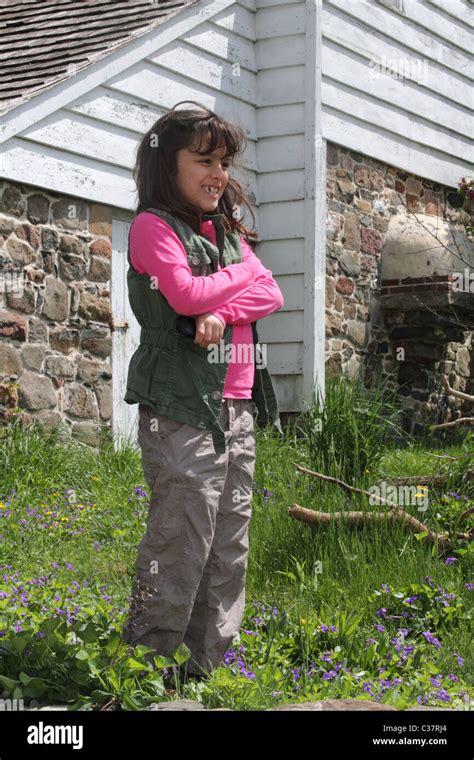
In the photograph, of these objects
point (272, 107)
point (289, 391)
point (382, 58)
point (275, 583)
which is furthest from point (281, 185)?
point (275, 583)

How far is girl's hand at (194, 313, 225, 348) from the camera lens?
123 inches

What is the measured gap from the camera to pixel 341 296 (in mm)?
8523

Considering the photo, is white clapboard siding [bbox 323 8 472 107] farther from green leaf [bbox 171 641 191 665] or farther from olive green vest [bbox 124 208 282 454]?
green leaf [bbox 171 641 191 665]

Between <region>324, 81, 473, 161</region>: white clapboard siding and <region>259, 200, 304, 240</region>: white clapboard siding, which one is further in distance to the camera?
<region>324, 81, 473, 161</region>: white clapboard siding

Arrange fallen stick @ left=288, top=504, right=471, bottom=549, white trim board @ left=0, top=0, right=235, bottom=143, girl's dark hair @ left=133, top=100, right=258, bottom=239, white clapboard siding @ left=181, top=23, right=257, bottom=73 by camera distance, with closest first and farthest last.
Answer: girl's dark hair @ left=133, top=100, right=258, bottom=239 → fallen stick @ left=288, top=504, right=471, bottom=549 → white trim board @ left=0, top=0, right=235, bottom=143 → white clapboard siding @ left=181, top=23, right=257, bottom=73

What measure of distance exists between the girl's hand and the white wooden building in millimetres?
3709

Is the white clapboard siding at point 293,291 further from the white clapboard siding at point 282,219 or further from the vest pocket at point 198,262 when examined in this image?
the vest pocket at point 198,262

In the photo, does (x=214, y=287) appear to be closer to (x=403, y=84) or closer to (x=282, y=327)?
(x=282, y=327)

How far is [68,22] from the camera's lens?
25.7 ft

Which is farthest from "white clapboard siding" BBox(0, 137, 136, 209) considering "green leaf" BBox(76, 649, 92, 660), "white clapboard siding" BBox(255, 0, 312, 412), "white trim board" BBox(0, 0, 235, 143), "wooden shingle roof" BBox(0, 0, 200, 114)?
"green leaf" BBox(76, 649, 92, 660)

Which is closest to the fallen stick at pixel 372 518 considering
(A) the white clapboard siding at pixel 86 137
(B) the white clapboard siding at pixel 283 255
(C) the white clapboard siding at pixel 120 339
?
(C) the white clapboard siding at pixel 120 339

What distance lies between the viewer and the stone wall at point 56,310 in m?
6.47

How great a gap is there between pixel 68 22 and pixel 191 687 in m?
6.08
